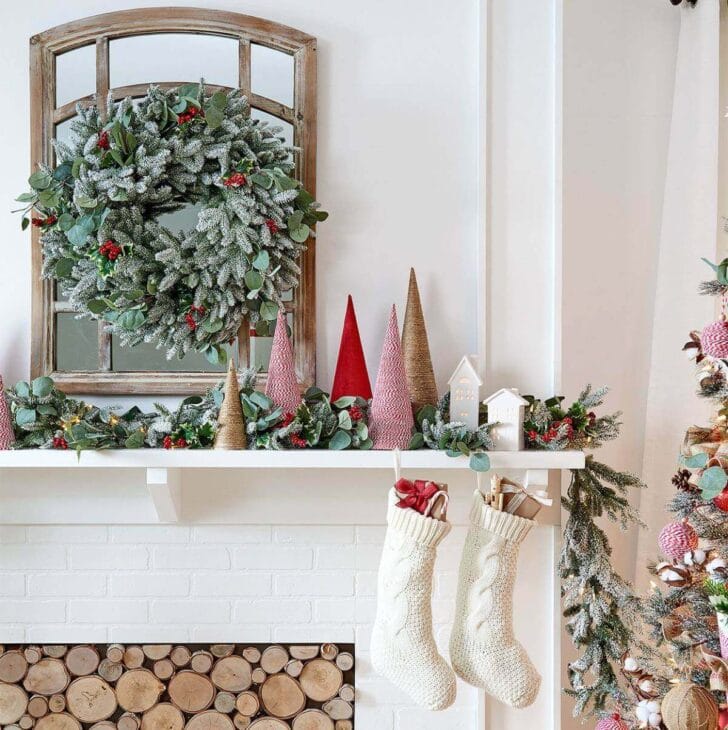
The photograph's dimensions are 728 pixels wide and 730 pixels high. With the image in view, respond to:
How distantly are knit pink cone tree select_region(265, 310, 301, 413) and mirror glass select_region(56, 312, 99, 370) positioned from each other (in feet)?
1.47

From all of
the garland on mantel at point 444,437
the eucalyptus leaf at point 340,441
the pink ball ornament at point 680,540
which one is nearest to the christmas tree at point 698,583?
the pink ball ornament at point 680,540

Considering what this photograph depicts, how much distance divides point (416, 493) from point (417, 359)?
34 centimetres

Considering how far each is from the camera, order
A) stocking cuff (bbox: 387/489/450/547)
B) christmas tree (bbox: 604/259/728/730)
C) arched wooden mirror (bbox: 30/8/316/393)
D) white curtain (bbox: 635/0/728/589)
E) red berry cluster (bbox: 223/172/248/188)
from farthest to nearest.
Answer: white curtain (bbox: 635/0/728/589)
arched wooden mirror (bbox: 30/8/316/393)
red berry cluster (bbox: 223/172/248/188)
stocking cuff (bbox: 387/489/450/547)
christmas tree (bbox: 604/259/728/730)

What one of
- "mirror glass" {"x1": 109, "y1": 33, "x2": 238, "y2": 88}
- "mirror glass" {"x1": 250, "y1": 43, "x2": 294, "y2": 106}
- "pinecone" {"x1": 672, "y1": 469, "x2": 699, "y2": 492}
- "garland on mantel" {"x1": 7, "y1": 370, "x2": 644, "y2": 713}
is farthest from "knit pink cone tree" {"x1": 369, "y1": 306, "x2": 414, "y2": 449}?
"mirror glass" {"x1": 109, "y1": 33, "x2": 238, "y2": 88}

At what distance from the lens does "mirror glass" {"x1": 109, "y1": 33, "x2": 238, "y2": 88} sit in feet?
6.12

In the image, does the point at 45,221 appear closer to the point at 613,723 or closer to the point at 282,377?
the point at 282,377

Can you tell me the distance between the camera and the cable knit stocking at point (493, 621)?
1.56m

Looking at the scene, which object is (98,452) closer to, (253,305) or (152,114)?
(253,305)

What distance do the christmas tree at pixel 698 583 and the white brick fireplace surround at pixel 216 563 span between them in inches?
20.0

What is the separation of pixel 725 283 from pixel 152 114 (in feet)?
4.11

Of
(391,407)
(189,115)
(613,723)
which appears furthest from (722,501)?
(189,115)

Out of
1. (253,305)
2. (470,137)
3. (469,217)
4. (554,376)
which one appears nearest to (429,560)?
(554,376)

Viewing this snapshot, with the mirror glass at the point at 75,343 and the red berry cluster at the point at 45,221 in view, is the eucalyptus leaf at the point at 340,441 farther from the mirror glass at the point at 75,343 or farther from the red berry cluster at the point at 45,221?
the red berry cluster at the point at 45,221

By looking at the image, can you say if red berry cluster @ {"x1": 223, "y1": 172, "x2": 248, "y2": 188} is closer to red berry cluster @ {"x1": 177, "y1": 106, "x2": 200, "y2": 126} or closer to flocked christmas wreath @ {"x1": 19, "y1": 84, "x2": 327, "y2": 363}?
flocked christmas wreath @ {"x1": 19, "y1": 84, "x2": 327, "y2": 363}
